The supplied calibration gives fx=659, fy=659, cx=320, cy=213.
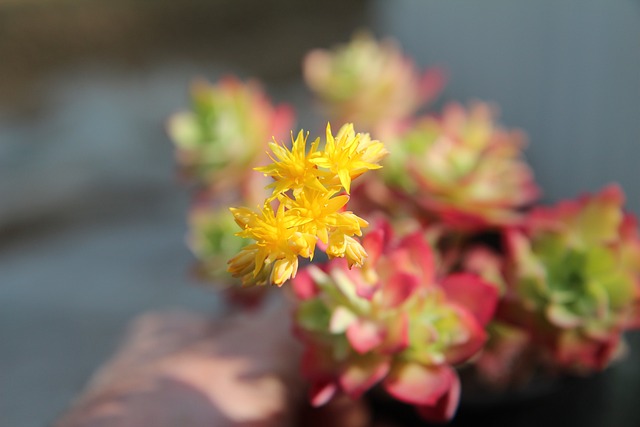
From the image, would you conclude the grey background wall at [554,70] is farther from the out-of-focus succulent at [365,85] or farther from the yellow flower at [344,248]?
the yellow flower at [344,248]

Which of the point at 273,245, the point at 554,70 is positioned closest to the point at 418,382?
the point at 273,245

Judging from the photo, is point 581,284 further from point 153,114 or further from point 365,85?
point 153,114

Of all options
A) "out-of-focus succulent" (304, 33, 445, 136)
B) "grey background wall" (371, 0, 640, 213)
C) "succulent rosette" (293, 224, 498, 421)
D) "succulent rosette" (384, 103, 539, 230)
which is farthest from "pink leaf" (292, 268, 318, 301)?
"grey background wall" (371, 0, 640, 213)

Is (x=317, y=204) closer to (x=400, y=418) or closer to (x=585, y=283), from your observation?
(x=585, y=283)

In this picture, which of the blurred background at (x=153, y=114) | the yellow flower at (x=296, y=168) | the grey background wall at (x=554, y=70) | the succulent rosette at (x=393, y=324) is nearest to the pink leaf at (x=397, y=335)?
the succulent rosette at (x=393, y=324)

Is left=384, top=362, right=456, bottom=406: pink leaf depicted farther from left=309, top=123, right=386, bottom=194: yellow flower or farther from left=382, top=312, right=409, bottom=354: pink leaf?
left=309, top=123, right=386, bottom=194: yellow flower

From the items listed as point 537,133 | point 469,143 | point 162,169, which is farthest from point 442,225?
point 162,169

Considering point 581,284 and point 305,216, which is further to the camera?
point 581,284
